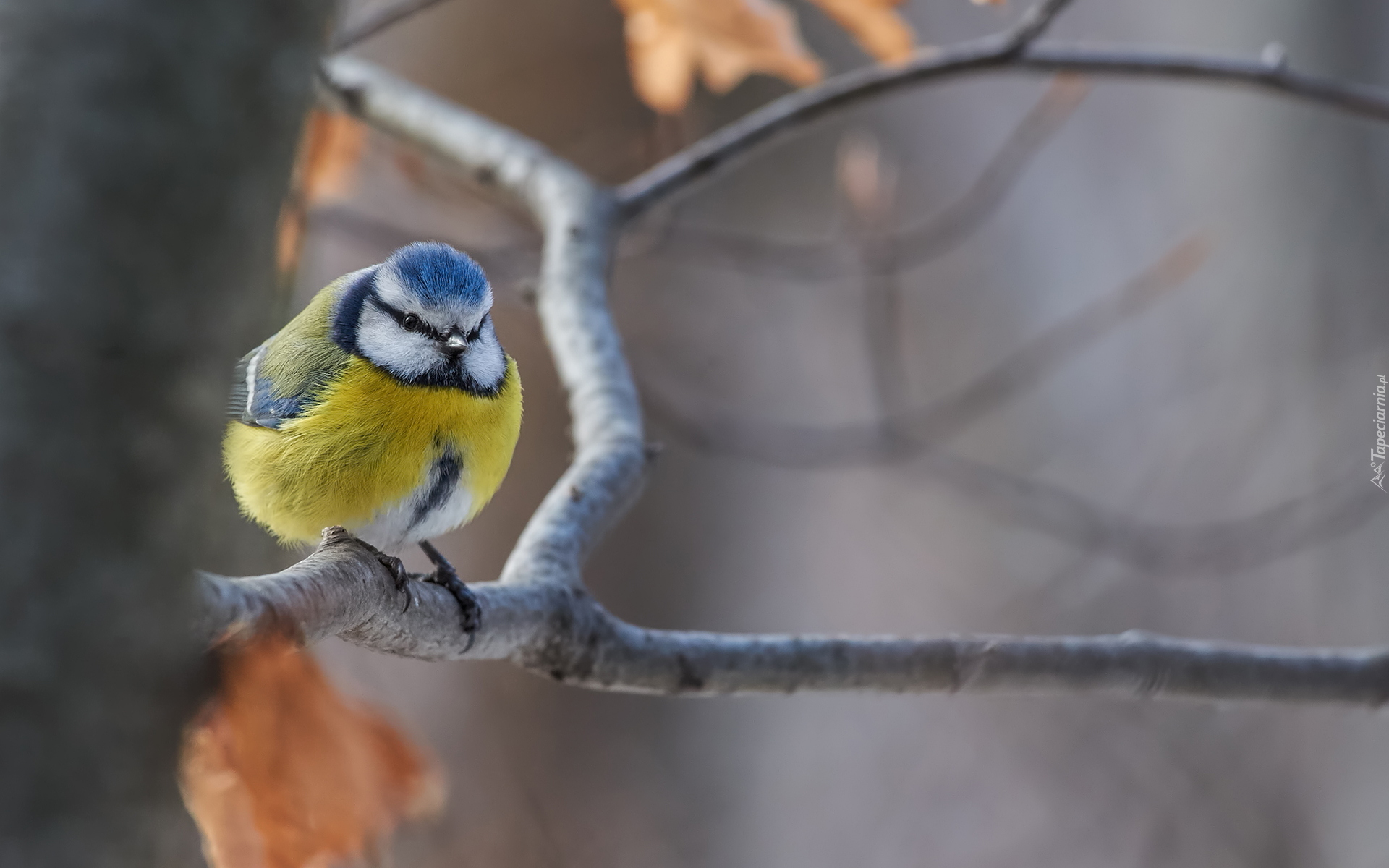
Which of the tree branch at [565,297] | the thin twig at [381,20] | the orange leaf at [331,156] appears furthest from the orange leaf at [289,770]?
the thin twig at [381,20]

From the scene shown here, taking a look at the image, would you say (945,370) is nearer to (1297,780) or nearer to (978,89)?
(978,89)

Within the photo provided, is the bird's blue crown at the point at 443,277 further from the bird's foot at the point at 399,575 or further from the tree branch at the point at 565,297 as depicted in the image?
the bird's foot at the point at 399,575

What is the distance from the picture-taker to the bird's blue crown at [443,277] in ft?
2.88

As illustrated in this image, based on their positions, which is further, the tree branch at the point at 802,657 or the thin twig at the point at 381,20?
the thin twig at the point at 381,20

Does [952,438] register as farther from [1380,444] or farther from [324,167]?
[324,167]

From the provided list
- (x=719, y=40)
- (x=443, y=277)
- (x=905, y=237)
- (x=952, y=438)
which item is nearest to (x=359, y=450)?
(x=443, y=277)

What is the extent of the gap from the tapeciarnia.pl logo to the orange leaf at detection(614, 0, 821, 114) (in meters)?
0.95

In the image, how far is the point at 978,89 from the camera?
2564mm

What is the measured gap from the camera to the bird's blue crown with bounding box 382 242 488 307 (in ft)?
2.88

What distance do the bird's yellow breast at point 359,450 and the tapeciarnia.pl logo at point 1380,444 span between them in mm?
1234

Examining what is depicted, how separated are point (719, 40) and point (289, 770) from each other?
767 mm

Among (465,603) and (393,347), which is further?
(393,347)

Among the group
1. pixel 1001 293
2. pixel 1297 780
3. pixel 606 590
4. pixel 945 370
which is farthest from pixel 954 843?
pixel 1001 293

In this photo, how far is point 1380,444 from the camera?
1540 mm
